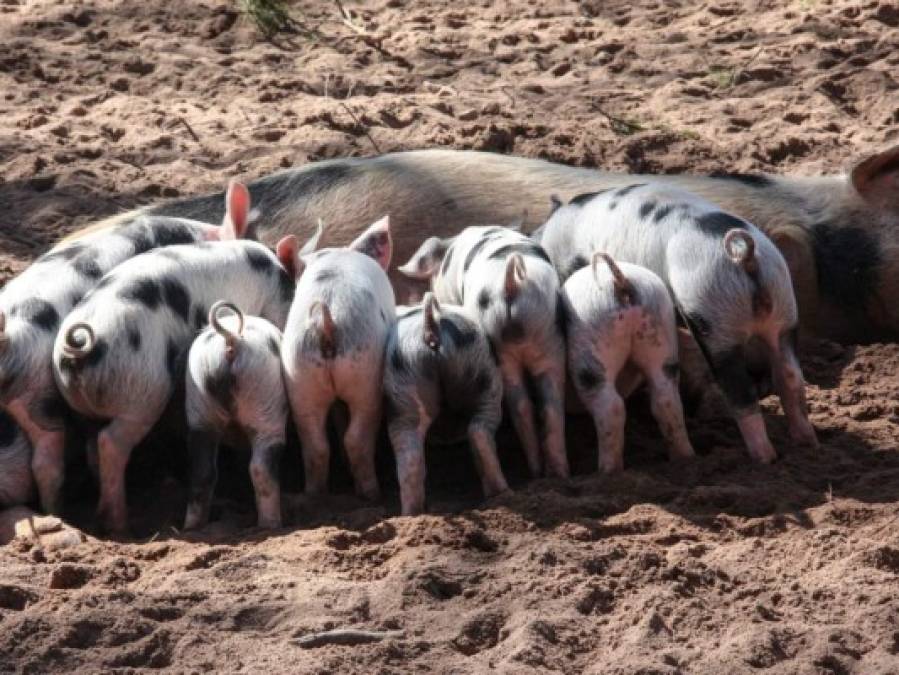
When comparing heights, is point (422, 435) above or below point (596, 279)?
below

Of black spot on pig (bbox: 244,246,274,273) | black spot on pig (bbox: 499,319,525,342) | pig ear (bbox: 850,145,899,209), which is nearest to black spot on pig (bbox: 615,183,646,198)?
black spot on pig (bbox: 499,319,525,342)

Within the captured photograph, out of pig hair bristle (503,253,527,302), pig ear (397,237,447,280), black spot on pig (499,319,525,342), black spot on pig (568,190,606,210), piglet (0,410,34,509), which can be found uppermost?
pig hair bristle (503,253,527,302)

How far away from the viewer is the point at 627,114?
24.8 feet

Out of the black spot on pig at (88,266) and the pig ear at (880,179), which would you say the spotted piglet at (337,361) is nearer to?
the black spot on pig at (88,266)

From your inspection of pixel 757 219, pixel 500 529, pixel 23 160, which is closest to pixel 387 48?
pixel 23 160

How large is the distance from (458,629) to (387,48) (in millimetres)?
5237

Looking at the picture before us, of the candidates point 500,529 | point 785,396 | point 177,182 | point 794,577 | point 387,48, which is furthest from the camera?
point 387,48

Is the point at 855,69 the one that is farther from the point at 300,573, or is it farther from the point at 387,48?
the point at 300,573

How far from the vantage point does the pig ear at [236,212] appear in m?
5.36

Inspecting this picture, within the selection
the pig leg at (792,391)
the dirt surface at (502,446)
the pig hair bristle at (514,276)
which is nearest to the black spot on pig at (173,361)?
the dirt surface at (502,446)

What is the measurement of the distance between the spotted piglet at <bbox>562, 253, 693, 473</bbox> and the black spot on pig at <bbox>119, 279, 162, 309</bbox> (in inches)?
44.5

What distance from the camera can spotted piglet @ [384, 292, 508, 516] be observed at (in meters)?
4.55

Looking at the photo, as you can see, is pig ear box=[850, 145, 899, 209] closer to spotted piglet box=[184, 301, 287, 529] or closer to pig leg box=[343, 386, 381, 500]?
pig leg box=[343, 386, 381, 500]

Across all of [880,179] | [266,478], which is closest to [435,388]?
[266,478]
